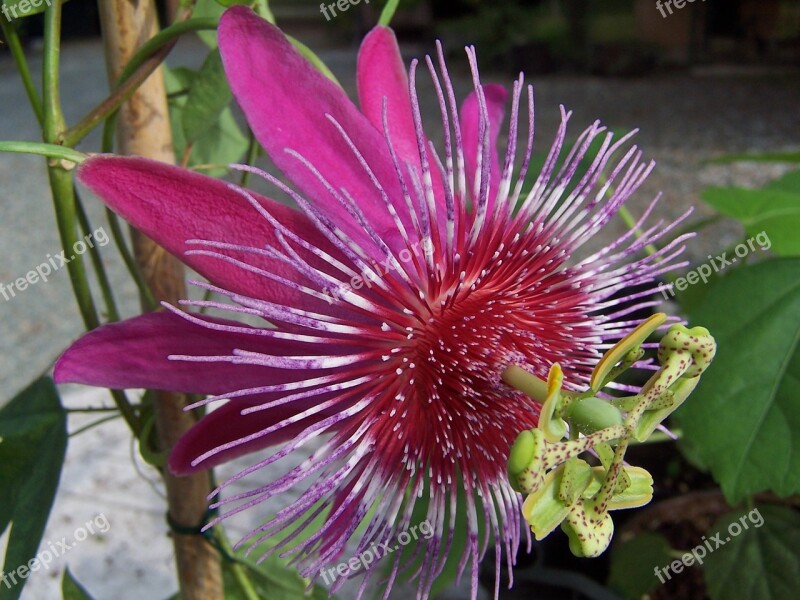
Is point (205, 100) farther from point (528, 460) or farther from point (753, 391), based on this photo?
point (753, 391)

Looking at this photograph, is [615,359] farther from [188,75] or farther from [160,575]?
[160,575]

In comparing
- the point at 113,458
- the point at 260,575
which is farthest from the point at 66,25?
the point at 260,575

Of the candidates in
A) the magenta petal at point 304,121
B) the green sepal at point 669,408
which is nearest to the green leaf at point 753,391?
the green sepal at point 669,408

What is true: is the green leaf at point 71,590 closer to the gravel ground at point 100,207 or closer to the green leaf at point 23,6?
the gravel ground at point 100,207

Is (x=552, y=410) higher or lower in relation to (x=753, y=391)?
higher

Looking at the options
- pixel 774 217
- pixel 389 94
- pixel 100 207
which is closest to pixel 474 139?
pixel 389 94

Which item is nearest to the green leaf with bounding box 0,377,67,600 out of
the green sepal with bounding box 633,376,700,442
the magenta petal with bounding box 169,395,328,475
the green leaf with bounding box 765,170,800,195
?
the magenta petal with bounding box 169,395,328,475

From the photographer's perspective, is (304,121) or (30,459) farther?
(30,459)
